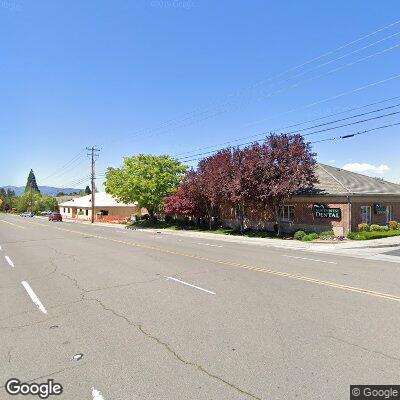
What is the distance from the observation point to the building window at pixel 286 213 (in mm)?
32188

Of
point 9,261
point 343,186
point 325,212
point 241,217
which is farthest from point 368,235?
point 9,261

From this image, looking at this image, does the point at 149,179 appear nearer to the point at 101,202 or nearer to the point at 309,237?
the point at 309,237

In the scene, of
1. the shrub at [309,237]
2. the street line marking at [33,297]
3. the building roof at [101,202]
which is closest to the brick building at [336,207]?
the shrub at [309,237]

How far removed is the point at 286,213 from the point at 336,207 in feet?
15.8

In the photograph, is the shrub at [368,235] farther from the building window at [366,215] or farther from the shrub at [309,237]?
the building window at [366,215]

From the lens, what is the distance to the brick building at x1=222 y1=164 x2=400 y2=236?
2884 centimetres

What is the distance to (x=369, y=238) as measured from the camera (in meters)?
26.1

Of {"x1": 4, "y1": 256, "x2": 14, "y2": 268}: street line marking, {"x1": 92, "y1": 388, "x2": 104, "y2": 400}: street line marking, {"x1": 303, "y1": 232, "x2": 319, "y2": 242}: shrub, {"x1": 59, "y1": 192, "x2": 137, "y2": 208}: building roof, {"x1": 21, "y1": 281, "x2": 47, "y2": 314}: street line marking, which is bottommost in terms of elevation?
{"x1": 92, "y1": 388, "x2": 104, "y2": 400}: street line marking

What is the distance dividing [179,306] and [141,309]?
85cm

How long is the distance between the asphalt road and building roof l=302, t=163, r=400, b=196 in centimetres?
1741

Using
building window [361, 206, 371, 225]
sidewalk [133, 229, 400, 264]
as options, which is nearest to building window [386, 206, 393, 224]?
building window [361, 206, 371, 225]

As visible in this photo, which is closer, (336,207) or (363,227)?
(363,227)

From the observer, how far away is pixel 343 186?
100 feet

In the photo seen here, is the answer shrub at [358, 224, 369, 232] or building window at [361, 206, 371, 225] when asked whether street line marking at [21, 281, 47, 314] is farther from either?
building window at [361, 206, 371, 225]
